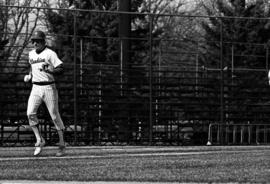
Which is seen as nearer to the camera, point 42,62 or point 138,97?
point 42,62

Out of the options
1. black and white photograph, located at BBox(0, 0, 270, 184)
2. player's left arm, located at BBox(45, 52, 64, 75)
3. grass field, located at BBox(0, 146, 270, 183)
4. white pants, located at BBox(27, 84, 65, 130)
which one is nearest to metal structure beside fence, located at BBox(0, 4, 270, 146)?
black and white photograph, located at BBox(0, 0, 270, 184)

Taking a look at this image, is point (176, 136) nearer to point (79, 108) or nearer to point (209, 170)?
point (79, 108)

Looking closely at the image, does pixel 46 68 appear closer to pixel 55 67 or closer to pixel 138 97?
pixel 55 67

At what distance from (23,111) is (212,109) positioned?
5932 millimetres

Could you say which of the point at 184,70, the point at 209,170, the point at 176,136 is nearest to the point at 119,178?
the point at 209,170

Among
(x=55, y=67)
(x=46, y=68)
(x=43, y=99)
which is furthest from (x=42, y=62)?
(x=43, y=99)

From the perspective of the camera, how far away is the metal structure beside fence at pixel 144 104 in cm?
2133

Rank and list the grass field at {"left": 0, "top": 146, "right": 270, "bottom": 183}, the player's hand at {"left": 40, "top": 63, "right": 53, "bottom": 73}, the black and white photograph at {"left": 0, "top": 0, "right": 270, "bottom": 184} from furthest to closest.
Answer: the black and white photograph at {"left": 0, "top": 0, "right": 270, "bottom": 184} < the player's hand at {"left": 40, "top": 63, "right": 53, "bottom": 73} < the grass field at {"left": 0, "top": 146, "right": 270, "bottom": 183}

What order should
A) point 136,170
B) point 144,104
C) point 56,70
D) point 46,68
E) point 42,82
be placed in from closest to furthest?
point 136,170 < point 56,70 < point 46,68 < point 42,82 < point 144,104

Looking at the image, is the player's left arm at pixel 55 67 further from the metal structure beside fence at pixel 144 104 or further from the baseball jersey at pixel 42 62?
the metal structure beside fence at pixel 144 104

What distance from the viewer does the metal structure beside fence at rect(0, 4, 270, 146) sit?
21.3 metres

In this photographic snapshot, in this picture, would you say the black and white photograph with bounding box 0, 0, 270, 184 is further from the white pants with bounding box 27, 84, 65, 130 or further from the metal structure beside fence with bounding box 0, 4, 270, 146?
the white pants with bounding box 27, 84, 65, 130

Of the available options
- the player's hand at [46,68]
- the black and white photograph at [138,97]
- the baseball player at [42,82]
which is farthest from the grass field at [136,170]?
the black and white photograph at [138,97]

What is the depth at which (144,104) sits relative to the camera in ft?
73.5
